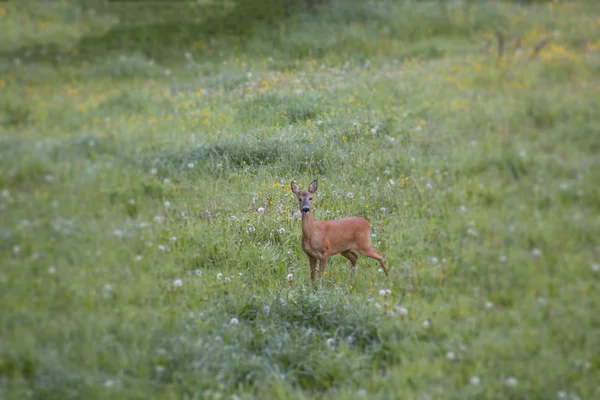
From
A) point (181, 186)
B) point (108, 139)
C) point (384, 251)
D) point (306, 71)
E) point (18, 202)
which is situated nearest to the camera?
point (18, 202)

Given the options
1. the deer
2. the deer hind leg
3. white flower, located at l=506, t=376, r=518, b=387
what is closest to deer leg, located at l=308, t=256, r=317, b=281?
the deer

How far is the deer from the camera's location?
491 cm

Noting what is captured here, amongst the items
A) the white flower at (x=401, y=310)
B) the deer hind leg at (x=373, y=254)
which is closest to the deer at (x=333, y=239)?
the deer hind leg at (x=373, y=254)

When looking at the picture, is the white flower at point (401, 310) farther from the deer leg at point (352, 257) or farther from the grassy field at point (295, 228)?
the deer leg at point (352, 257)

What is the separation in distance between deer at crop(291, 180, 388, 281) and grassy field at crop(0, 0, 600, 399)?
13cm

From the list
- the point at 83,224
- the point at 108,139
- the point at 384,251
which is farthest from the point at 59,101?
the point at 384,251

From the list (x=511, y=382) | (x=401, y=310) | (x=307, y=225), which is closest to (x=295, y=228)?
(x=307, y=225)

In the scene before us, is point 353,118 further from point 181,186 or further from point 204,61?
point 204,61

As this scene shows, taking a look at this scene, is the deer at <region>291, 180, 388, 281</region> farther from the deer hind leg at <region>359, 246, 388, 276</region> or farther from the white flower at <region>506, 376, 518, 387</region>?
the white flower at <region>506, 376, 518, 387</region>

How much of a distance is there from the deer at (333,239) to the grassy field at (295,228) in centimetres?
13

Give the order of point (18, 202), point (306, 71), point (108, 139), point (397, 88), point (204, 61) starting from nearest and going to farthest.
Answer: point (18, 202), point (108, 139), point (397, 88), point (306, 71), point (204, 61)

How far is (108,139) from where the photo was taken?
19.8 feet

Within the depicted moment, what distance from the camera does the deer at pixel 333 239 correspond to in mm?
4914

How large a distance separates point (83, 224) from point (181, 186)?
139cm
